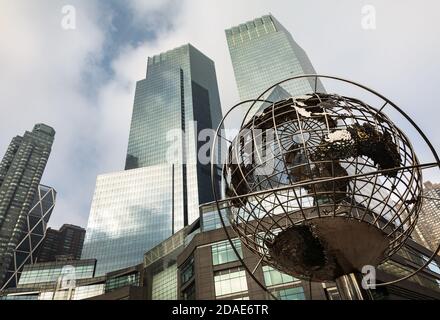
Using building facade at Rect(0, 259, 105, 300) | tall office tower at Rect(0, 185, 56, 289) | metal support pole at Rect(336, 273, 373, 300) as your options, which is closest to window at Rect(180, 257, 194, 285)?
metal support pole at Rect(336, 273, 373, 300)

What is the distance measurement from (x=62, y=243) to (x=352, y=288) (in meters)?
181

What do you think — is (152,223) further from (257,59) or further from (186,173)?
(257,59)

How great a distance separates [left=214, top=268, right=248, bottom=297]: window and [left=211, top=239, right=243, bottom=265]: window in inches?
40.4

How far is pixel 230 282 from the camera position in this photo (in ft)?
86.6

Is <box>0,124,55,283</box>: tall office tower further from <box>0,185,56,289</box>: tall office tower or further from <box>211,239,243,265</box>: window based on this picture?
<box>211,239,243,265</box>: window

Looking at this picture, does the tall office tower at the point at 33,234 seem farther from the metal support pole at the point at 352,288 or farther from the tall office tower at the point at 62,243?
the metal support pole at the point at 352,288

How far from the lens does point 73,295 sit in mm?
58594

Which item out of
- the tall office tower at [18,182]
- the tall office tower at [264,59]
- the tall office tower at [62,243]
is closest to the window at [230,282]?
the tall office tower at [264,59]

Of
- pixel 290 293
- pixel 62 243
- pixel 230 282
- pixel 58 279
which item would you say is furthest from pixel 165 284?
pixel 62 243

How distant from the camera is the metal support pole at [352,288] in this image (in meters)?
3.96

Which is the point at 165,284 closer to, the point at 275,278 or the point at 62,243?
the point at 275,278
